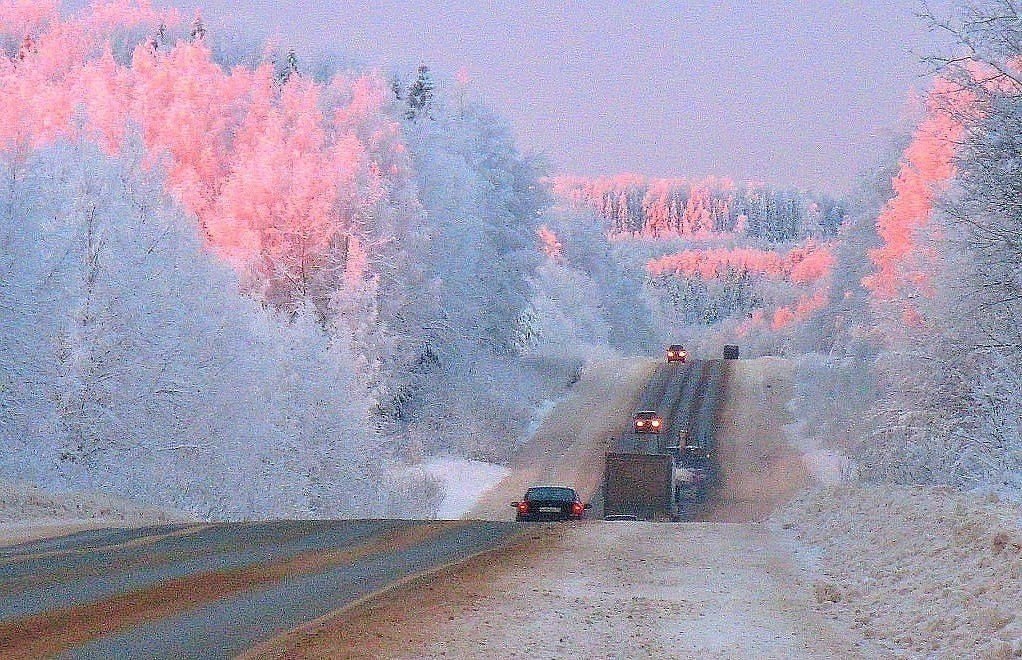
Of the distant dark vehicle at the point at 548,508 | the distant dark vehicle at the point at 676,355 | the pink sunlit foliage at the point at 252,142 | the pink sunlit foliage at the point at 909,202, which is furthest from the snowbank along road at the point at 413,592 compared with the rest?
the distant dark vehicle at the point at 676,355

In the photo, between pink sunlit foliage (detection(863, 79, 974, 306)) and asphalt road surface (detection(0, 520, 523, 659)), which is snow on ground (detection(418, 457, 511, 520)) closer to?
pink sunlit foliage (detection(863, 79, 974, 306))

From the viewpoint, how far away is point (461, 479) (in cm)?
5012

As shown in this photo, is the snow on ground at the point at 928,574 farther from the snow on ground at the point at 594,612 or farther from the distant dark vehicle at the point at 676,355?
the distant dark vehicle at the point at 676,355

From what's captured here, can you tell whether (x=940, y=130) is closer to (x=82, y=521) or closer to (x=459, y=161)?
(x=459, y=161)

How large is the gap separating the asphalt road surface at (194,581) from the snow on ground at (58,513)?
3.69 ft

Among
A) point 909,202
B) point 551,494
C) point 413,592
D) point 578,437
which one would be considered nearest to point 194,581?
point 413,592

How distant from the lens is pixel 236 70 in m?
58.0

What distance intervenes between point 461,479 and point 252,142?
57.5 feet

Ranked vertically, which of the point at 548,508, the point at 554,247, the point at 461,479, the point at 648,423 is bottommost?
the point at 461,479

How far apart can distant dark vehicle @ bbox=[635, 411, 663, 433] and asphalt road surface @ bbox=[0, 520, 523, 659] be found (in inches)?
1614

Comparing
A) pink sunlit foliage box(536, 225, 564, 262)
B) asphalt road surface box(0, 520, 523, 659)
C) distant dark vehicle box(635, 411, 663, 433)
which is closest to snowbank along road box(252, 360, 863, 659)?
asphalt road surface box(0, 520, 523, 659)

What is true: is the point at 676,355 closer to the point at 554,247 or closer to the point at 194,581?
the point at 554,247

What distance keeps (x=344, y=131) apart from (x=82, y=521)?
1385 inches

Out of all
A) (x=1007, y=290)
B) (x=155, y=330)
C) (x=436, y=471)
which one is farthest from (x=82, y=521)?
(x=436, y=471)
